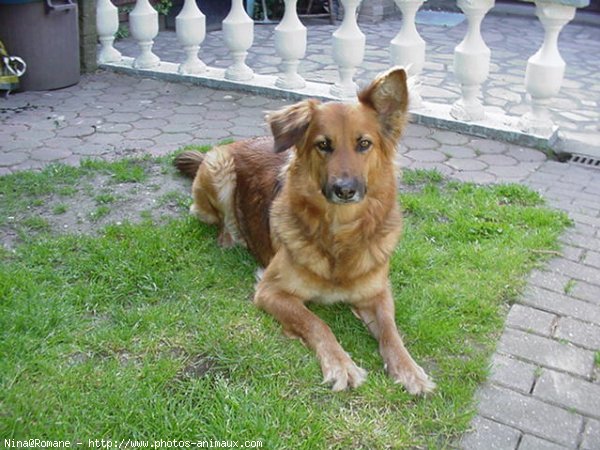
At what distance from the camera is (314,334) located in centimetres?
308

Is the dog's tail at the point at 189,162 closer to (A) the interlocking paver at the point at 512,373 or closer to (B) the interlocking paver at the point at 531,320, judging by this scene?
(B) the interlocking paver at the point at 531,320

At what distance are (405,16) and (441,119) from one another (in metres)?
1.04

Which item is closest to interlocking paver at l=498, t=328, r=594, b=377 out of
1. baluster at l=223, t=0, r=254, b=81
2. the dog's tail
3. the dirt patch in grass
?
the dirt patch in grass

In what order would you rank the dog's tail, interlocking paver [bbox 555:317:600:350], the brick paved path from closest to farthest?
the brick paved path → interlocking paver [bbox 555:317:600:350] → the dog's tail

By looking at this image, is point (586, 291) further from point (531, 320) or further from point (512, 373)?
point (512, 373)

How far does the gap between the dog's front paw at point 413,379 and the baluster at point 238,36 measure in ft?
17.1

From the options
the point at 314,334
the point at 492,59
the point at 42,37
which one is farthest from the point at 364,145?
the point at 492,59

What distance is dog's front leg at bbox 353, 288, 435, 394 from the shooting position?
112 inches

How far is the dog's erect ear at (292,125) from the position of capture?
3121 millimetres

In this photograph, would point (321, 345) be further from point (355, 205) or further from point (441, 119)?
point (441, 119)

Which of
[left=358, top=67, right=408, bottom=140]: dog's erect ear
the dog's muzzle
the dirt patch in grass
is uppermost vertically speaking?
[left=358, top=67, right=408, bottom=140]: dog's erect ear

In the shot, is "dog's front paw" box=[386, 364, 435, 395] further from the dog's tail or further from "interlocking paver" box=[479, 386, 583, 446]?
the dog's tail

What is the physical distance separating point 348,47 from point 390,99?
3.63 metres

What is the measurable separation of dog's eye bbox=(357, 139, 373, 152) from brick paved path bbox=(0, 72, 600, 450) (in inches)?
45.4
